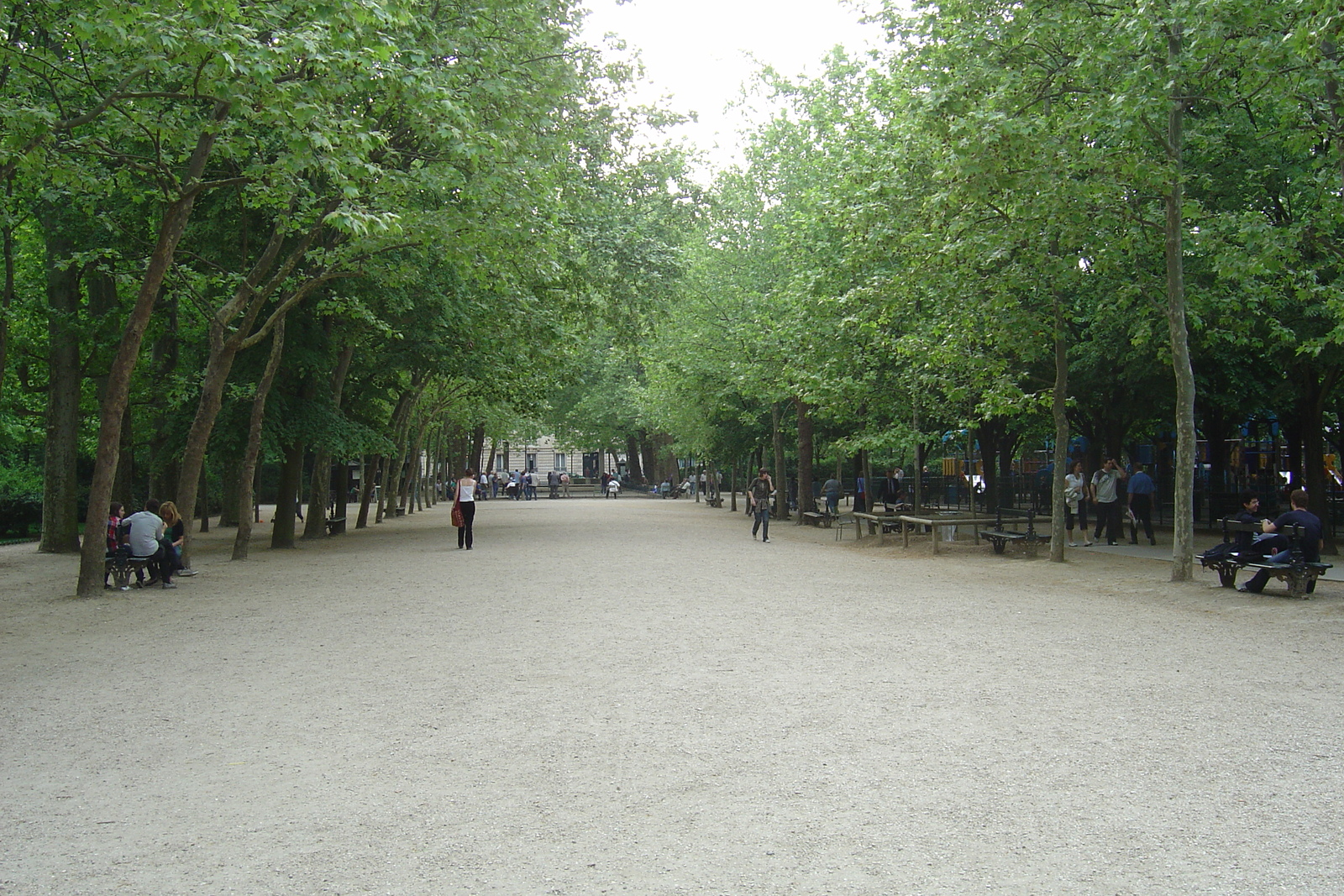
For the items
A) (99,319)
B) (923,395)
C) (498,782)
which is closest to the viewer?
(498,782)

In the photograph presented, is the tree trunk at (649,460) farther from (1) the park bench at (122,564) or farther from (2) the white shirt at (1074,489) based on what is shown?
(1) the park bench at (122,564)

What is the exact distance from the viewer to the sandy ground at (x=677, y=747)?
445cm

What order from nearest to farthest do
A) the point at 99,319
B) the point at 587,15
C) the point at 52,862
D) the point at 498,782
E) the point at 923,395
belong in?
the point at 52,862, the point at 498,782, the point at 99,319, the point at 587,15, the point at 923,395

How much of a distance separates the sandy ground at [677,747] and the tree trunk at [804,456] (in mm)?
19820

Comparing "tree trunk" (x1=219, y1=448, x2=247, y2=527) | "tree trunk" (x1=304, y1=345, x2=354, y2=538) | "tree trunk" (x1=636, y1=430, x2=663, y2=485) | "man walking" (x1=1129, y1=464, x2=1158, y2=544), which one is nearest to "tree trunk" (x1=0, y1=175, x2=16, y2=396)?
"tree trunk" (x1=304, y1=345, x2=354, y2=538)

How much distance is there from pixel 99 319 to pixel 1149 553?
1948 centimetres

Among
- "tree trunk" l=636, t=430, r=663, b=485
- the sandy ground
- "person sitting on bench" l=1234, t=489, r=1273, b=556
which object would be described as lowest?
the sandy ground

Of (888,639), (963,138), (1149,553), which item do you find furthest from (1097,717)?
(1149,553)

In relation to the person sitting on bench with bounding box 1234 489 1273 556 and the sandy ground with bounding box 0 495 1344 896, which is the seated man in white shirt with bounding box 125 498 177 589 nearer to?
the sandy ground with bounding box 0 495 1344 896

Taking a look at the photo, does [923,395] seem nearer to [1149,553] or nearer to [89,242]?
[1149,553]

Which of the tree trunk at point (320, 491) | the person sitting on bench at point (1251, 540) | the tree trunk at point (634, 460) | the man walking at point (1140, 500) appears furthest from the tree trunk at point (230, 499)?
the tree trunk at point (634, 460)

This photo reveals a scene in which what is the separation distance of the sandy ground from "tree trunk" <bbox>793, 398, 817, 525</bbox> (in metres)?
19.8

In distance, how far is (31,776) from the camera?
5887 millimetres

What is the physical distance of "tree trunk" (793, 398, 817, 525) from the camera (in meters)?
33.2
